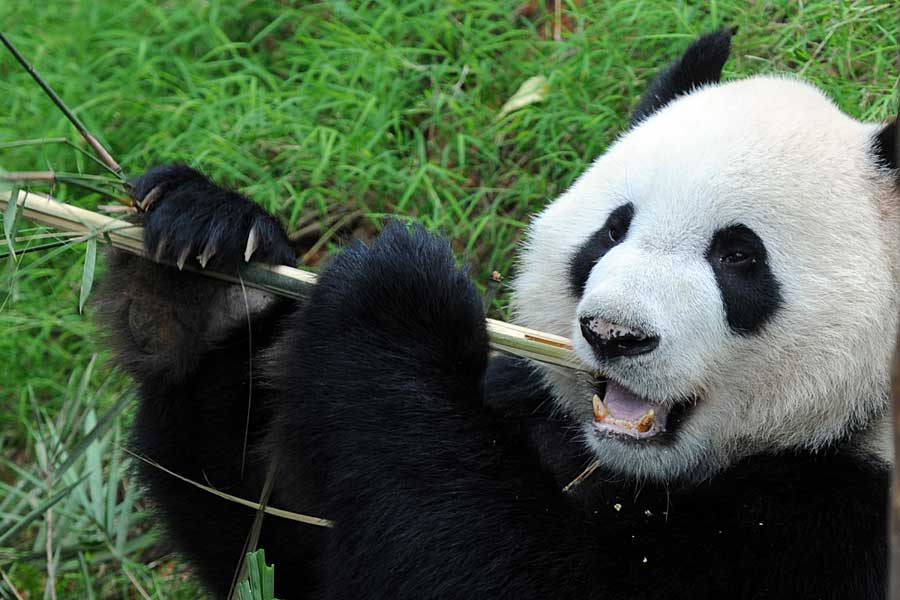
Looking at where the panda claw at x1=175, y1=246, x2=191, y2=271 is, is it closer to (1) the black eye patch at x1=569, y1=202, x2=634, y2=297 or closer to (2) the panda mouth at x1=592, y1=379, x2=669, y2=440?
(1) the black eye patch at x1=569, y1=202, x2=634, y2=297

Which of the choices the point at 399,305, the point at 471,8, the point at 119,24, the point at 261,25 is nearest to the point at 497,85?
the point at 471,8

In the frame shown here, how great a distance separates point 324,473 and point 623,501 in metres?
0.83

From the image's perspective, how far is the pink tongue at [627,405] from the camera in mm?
3340

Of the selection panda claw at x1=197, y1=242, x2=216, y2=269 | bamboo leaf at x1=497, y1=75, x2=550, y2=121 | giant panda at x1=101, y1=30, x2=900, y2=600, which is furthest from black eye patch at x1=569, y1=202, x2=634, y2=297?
bamboo leaf at x1=497, y1=75, x2=550, y2=121

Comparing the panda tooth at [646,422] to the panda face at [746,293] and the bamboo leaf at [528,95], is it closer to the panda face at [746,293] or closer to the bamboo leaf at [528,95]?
the panda face at [746,293]

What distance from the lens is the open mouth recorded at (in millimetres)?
3320

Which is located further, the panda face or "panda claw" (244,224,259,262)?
"panda claw" (244,224,259,262)

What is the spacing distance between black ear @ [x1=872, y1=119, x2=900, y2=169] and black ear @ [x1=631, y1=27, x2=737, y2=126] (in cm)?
65

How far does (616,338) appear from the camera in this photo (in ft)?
10.0

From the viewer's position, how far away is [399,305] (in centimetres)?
348

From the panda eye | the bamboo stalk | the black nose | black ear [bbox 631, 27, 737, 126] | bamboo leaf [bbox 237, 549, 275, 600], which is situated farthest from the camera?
black ear [bbox 631, 27, 737, 126]

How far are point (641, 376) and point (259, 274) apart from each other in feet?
3.89

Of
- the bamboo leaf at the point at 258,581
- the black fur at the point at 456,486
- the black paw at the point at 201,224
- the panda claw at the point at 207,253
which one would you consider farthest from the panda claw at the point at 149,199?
the bamboo leaf at the point at 258,581

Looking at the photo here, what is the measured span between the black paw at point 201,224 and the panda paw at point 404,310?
229 millimetres
